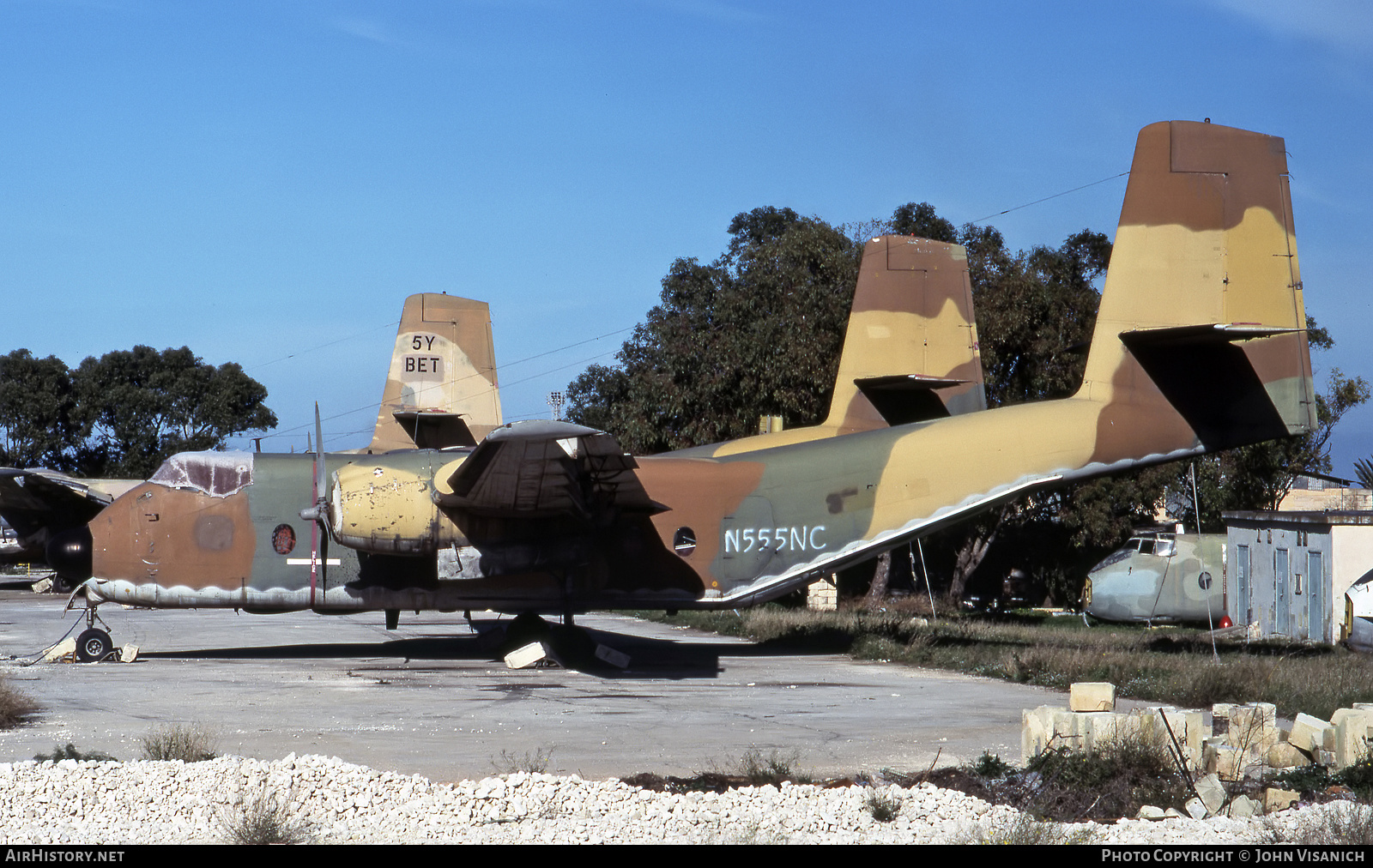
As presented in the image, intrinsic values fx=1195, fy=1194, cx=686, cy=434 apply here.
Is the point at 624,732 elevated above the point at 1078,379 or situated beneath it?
situated beneath

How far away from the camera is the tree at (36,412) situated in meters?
53.3

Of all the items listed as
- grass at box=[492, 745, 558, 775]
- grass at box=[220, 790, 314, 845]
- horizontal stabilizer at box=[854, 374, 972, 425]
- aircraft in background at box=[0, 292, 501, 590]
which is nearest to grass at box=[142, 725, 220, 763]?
grass at box=[220, 790, 314, 845]

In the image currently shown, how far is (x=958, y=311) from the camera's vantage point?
22.2 metres

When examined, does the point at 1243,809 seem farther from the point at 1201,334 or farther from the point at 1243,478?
the point at 1243,478

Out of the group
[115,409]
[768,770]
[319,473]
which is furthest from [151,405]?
[768,770]

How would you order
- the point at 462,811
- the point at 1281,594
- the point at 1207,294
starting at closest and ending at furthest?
the point at 462,811 < the point at 1207,294 < the point at 1281,594

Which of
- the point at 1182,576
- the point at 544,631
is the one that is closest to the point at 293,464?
the point at 544,631

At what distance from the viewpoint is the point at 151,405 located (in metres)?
54.8

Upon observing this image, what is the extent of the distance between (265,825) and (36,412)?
54153 millimetres

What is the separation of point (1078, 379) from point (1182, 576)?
19.4 feet

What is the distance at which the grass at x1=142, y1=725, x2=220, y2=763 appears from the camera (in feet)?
29.3

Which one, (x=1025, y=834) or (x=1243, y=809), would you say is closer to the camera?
(x=1025, y=834)
